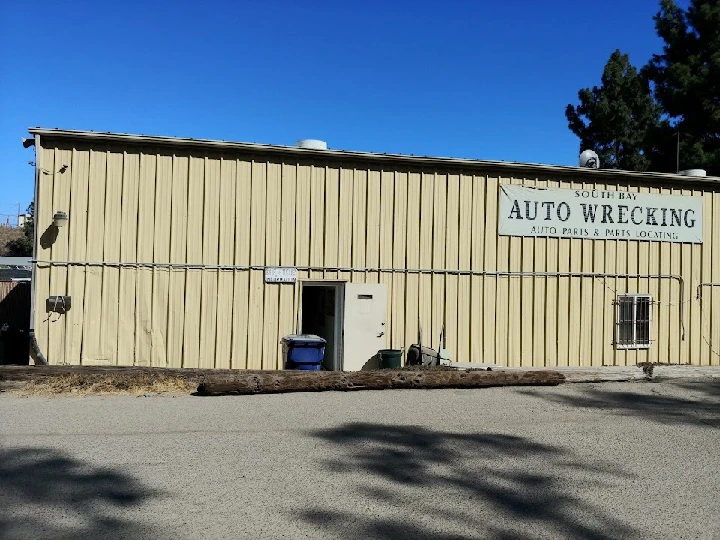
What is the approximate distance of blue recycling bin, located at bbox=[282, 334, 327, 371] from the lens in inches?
470

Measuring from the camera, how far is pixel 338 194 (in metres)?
13.2

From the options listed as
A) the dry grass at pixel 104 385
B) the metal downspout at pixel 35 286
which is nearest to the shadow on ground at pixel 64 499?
the dry grass at pixel 104 385

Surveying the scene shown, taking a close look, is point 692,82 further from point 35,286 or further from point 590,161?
point 35,286

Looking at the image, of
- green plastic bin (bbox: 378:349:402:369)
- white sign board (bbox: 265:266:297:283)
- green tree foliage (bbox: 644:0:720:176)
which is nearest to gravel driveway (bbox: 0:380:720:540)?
green plastic bin (bbox: 378:349:402:369)

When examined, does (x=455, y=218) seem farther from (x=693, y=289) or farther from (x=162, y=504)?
(x=162, y=504)

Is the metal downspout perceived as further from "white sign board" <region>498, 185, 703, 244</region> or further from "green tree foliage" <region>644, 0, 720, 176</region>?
"green tree foliage" <region>644, 0, 720, 176</region>

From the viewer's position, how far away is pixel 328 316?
46.0ft

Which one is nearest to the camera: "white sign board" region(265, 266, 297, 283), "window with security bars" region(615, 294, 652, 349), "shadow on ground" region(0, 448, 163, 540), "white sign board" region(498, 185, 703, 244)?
"shadow on ground" region(0, 448, 163, 540)

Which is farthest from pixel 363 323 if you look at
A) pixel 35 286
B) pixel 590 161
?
pixel 590 161

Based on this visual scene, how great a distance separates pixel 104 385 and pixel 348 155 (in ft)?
21.8

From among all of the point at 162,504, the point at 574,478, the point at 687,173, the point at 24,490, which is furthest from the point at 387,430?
the point at 687,173

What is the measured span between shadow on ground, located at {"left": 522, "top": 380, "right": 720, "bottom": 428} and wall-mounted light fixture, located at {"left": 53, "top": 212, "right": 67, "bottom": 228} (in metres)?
9.10

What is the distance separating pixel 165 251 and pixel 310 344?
3.47m

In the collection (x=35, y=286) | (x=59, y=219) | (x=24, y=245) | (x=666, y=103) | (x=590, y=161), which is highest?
(x=666, y=103)
